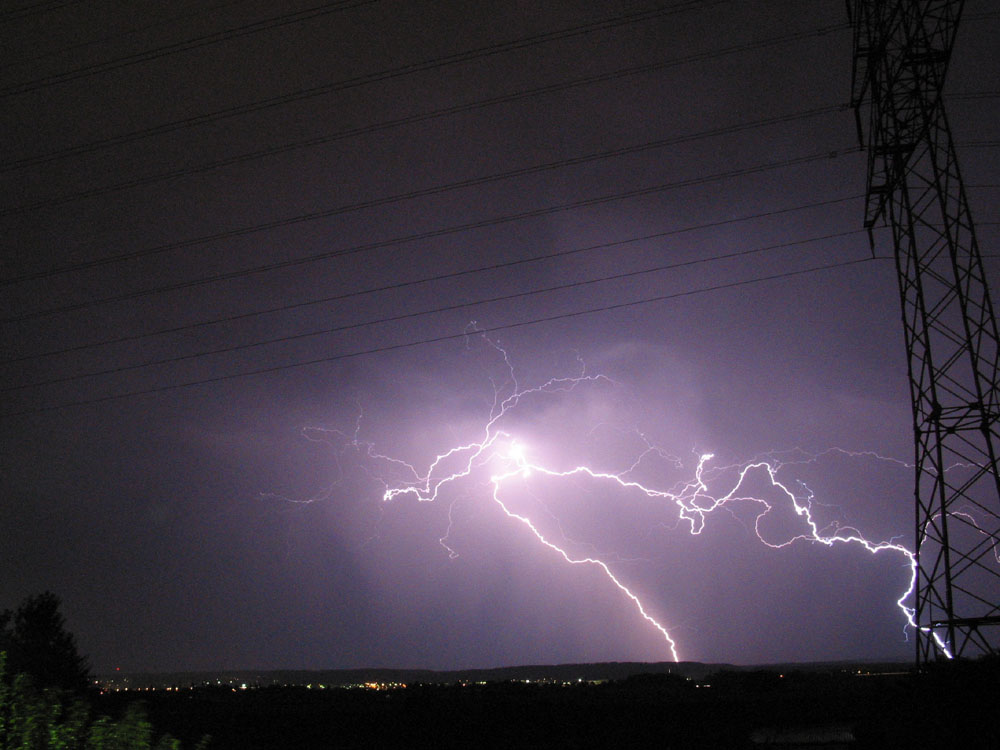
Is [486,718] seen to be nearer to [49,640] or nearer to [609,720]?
[609,720]

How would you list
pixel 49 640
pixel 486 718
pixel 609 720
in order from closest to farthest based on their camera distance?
pixel 609 720, pixel 486 718, pixel 49 640

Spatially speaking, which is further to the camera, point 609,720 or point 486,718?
point 486,718

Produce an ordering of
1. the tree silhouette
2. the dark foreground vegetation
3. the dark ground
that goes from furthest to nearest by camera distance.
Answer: the tree silhouette
the dark ground
the dark foreground vegetation

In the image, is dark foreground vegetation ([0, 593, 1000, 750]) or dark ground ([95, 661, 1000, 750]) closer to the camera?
dark foreground vegetation ([0, 593, 1000, 750])

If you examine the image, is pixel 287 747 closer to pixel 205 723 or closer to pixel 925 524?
pixel 205 723

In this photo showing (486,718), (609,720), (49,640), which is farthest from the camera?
(49,640)

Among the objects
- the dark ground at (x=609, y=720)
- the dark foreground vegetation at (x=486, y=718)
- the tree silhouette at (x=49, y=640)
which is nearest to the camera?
the dark foreground vegetation at (x=486, y=718)

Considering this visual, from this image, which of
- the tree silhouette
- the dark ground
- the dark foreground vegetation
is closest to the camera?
the dark foreground vegetation

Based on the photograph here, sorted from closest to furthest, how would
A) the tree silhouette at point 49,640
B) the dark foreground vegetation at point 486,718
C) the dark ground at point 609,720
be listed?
the dark foreground vegetation at point 486,718 < the dark ground at point 609,720 < the tree silhouette at point 49,640

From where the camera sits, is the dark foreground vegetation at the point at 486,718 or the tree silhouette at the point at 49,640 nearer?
the dark foreground vegetation at the point at 486,718

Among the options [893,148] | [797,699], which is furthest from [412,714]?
[893,148]

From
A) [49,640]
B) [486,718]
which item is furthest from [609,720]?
[49,640]

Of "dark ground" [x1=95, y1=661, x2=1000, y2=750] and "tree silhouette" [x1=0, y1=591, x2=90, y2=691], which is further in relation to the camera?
"tree silhouette" [x1=0, y1=591, x2=90, y2=691]
